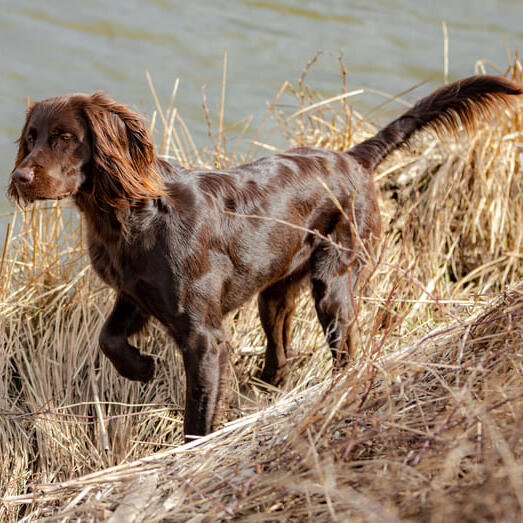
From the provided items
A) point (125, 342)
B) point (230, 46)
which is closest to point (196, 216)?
point (125, 342)

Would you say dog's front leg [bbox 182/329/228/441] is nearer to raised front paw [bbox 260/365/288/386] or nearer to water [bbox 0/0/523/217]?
raised front paw [bbox 260/365/288/386]

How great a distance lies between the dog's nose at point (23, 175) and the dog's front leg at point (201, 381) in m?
0.82

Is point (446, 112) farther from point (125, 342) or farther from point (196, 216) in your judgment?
point (125, 342)

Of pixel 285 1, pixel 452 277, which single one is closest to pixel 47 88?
pixel 285 1

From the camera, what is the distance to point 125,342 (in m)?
3.03

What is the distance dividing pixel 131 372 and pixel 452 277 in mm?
2061

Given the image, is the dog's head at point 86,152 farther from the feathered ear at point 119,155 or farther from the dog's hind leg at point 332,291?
the dog's hind leg at point 332,291

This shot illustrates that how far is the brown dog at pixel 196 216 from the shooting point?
8.91ft

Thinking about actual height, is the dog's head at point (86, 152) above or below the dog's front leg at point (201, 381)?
above

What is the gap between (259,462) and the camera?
6.26 feet

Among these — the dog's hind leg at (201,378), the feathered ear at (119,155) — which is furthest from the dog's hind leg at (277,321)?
the feathered ear at (119,155)

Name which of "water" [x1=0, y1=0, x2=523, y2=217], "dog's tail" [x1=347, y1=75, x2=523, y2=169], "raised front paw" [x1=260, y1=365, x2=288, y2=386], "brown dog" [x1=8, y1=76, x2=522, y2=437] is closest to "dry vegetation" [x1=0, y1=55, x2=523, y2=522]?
"raised front paw" [x1=260, y1=365, x2=288, y2=386]

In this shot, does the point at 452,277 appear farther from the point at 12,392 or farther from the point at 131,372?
the point at 12,392

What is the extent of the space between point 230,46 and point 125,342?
6700 mm
